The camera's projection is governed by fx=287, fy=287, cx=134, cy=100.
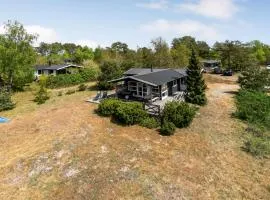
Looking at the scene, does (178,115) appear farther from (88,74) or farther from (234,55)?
(234,55)

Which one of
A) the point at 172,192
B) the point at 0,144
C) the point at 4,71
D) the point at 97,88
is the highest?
the point at 4,71

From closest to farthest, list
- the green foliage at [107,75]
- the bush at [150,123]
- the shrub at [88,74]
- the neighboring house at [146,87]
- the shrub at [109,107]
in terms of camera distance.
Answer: the bush at [150,123] → the shrub at [109,107] → the neighboring house at [146,87] → the green foliage at [107,75] → the shrub at [88,74]

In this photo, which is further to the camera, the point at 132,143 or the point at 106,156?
the point at 132,143

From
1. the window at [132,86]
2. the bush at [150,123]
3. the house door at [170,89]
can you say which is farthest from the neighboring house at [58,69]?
the bush at [150,123]

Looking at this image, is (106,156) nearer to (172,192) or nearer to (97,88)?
(172,192)

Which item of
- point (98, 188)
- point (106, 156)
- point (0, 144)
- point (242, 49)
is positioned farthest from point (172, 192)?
point (242, 49)

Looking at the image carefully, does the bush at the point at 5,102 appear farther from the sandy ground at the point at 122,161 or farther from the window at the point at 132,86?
the window at the point at 132,86
